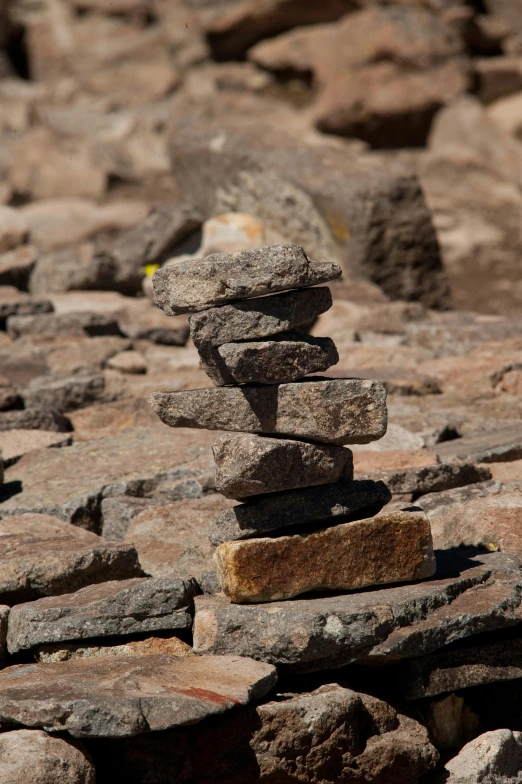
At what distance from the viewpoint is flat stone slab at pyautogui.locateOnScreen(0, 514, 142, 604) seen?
4.43 metres

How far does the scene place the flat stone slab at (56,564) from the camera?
443 centimetres

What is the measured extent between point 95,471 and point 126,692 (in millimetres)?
2616

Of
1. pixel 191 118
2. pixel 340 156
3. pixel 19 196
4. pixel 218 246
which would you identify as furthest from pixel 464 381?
pixel 19 196

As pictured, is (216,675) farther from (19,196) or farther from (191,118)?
(19,196)

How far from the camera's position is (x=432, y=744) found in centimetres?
400

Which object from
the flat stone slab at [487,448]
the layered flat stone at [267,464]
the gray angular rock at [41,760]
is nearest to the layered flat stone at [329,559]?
the layered flat stone at [267,464]

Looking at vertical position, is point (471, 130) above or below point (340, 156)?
below

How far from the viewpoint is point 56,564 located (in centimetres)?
447

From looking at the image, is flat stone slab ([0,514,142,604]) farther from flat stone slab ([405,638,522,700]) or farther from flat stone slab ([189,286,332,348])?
flat stone slab ([405,638,522,700])

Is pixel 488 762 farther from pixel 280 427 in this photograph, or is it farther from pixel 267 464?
pixel 280 427

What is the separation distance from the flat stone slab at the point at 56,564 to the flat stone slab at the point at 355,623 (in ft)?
1.72

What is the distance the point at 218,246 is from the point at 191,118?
3492 millimetres

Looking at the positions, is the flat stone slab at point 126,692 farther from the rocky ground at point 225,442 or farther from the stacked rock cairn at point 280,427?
the stacked rock cairn at point 280,427

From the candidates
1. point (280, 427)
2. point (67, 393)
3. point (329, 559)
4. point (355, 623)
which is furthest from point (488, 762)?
point (67, 393)
